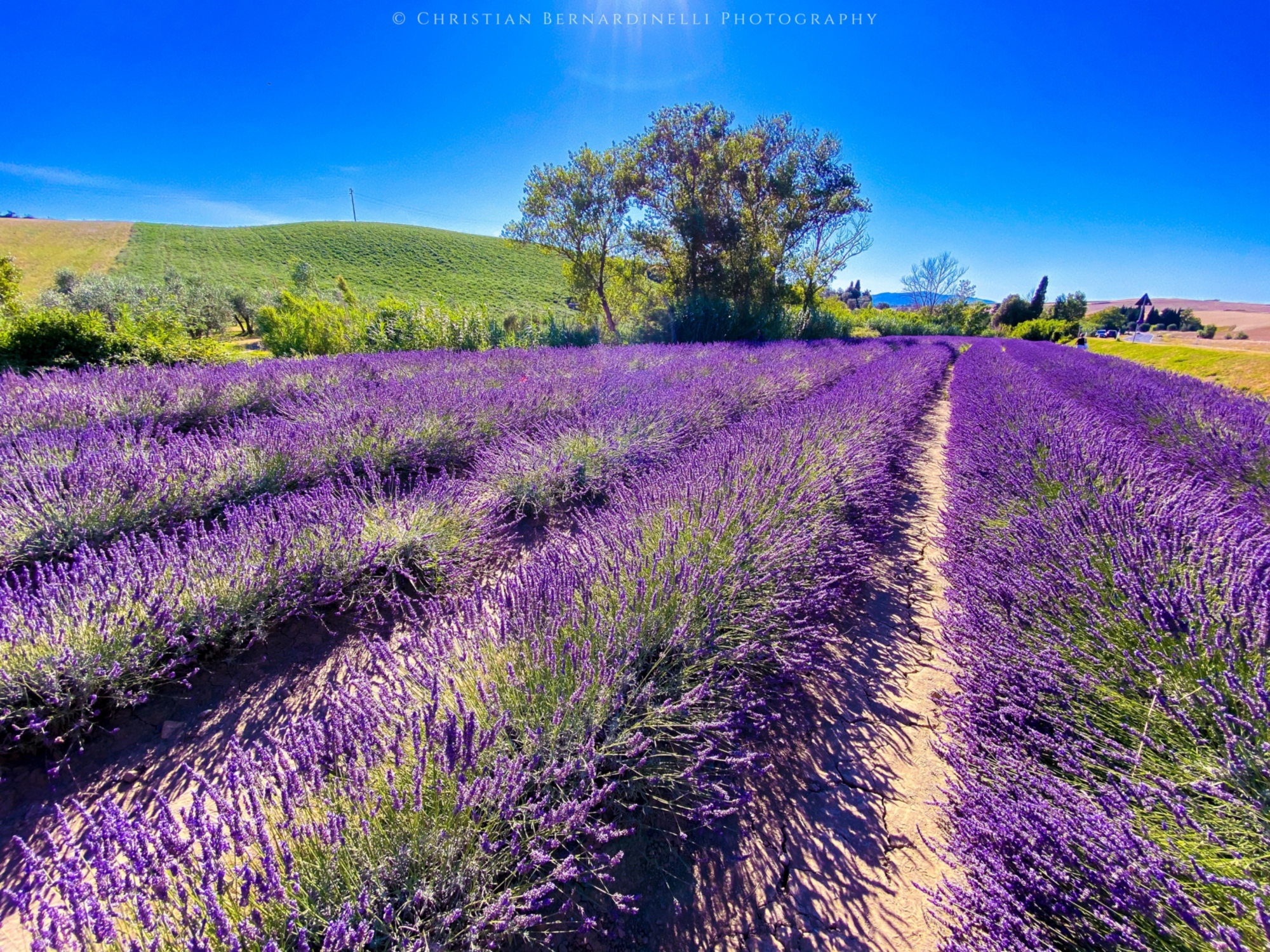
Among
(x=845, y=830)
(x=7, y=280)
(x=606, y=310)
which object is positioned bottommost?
(x=845, y=830)

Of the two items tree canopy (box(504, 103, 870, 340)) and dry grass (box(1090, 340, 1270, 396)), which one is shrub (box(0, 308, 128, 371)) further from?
dry grass (box(1090, 340, 1270, 396))

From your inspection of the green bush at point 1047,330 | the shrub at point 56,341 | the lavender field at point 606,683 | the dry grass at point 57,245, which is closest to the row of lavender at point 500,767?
the lavender field at point 606,683

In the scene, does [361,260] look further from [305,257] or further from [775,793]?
[775,793]

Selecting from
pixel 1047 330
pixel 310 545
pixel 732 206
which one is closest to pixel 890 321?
pixel 1047 330

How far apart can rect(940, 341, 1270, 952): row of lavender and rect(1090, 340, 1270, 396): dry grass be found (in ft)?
32.2

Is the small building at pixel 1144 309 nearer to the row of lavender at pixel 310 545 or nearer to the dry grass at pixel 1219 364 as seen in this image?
the dry grass at pixel 1219 364

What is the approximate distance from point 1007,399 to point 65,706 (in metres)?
7.84

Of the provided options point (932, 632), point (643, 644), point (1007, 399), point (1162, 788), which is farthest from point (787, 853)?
point (1007, 399)

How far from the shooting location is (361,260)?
148 feet

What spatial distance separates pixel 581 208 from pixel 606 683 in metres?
16.2

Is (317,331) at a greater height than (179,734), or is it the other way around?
(317,331)

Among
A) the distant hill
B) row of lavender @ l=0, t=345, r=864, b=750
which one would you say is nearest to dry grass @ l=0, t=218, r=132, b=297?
the distant hill

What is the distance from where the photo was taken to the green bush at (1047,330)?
30.0 m

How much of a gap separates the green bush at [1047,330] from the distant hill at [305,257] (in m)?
34.8
